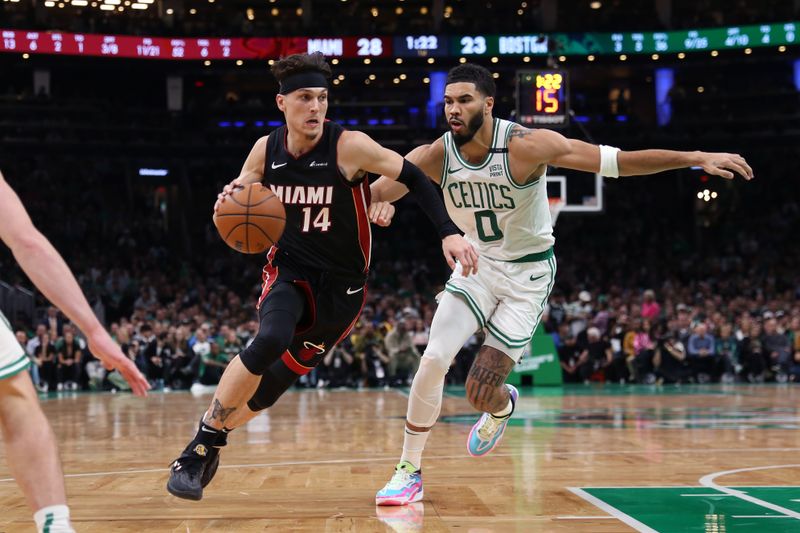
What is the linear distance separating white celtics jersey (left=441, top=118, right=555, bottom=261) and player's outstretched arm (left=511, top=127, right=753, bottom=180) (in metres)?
0.15

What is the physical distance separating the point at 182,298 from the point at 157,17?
1213cm

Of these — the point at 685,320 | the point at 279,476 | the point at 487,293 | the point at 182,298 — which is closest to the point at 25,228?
the point at 487,293

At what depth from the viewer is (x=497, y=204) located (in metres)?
5.96

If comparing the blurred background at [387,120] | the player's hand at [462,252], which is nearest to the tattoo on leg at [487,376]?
the player's hand at [462,252]

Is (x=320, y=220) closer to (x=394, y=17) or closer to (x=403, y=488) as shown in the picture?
(x=403, y=488)

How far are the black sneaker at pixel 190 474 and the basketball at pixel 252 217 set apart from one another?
1019mm

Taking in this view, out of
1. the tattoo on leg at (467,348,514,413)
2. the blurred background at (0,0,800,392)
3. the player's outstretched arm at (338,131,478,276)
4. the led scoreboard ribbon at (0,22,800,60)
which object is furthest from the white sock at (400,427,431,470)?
the led scoreboard ribbon at (0,22,800,60)

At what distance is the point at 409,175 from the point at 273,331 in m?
1.03

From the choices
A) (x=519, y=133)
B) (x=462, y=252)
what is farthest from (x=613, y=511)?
(x=519, y=133)

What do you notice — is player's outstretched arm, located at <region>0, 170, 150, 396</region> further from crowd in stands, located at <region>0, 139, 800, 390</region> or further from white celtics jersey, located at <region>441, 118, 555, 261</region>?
crowd in stands, located at <region>0, 139, 800, 390</region>

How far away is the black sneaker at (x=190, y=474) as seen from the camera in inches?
191

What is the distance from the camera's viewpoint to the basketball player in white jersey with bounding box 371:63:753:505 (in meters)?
5.75

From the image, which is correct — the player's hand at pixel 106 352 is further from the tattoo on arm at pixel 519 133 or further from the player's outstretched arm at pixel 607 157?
the tattoo on arm at pixel 519 133

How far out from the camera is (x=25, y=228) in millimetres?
2961
